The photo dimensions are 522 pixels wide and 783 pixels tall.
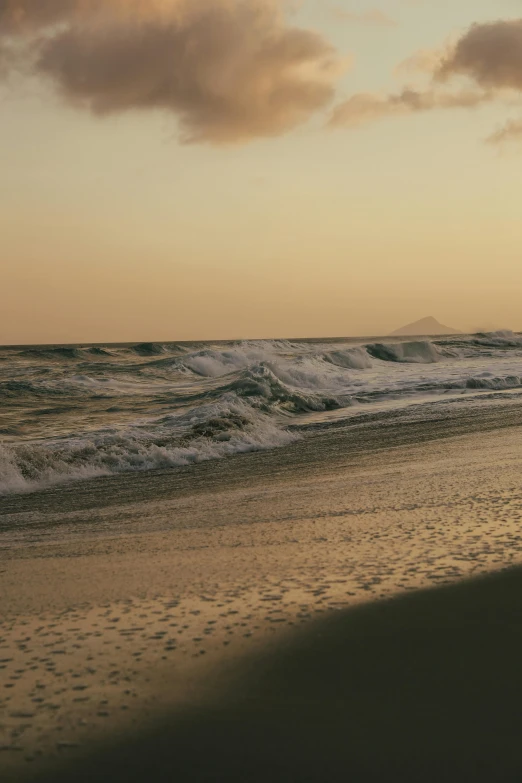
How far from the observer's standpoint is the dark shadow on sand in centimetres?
220

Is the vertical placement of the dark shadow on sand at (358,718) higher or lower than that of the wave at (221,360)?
lower

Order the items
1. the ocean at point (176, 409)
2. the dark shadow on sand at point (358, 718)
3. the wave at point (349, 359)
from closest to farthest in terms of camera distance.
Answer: the dark shadow on sand at point (358, 718) < the ocean at point (176, 409) < the wave at point (349, 359)

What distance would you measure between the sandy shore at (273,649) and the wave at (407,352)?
120ft

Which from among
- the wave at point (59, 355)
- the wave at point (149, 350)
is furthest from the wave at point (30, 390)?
the wave at point (149, 350)

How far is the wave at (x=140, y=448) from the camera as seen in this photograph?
10031 millimetres

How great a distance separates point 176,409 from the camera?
713 inches

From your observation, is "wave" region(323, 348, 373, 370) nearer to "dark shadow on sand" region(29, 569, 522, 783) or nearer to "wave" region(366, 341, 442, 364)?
"wave" region(366, 341, 442, 364)

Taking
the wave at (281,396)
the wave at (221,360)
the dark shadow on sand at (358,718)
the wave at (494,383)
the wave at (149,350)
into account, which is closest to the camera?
the dark shadow on sand at (358,718)

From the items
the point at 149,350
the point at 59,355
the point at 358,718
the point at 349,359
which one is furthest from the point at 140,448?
the point at 149,350

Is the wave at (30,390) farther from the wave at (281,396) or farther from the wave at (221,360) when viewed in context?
the wave at (221,360)

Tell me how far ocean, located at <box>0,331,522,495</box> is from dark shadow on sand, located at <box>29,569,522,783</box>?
23.9 feet

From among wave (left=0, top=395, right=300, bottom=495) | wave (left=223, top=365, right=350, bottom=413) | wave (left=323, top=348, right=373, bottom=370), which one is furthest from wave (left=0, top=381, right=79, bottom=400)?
wave (left=323, top=348, right=373, bottom=370)

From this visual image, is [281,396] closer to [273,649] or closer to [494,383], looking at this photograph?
[494,383]

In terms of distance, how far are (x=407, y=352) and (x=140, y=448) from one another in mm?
33451
